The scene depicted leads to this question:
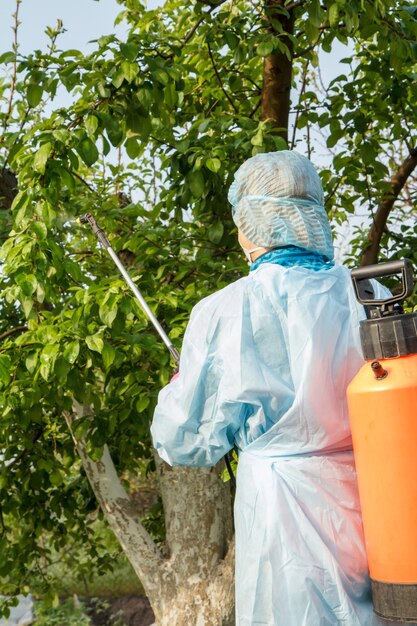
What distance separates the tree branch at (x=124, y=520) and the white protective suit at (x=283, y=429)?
2.55m

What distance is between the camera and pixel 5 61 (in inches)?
134

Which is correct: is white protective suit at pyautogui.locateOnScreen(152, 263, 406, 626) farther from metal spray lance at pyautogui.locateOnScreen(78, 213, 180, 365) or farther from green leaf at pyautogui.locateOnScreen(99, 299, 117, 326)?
green leaf at pyautogui.locateOnScreen(99, 299, 117, 326)

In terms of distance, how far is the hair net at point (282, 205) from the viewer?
2.11m

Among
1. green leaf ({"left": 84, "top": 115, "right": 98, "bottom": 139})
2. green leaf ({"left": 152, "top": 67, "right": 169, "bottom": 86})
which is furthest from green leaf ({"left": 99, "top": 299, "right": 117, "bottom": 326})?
green leaf ({"left": 152, "top": 67, "right": 169, "bottom": 86})

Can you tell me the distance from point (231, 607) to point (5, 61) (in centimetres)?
268

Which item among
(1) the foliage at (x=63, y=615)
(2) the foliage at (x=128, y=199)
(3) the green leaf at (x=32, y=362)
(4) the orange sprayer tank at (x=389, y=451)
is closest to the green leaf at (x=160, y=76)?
(2) the foliage at (x=128, y=199)

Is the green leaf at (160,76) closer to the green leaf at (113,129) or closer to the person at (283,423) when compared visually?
the green leaf at (113,129)

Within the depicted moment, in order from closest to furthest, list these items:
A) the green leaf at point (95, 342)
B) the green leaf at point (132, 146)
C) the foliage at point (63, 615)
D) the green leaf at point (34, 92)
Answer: the green leaf at point (95, 342) → the green leaf at point (34, 92) → the green leaf at point (132, 146) → the foliage at point (63, 615)

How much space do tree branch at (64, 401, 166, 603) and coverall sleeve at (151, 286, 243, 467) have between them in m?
2.50

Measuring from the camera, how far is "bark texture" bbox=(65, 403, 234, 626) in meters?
4.37

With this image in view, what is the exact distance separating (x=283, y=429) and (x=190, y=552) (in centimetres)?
267

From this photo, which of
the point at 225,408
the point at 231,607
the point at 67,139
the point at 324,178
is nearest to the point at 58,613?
the point at 231,607

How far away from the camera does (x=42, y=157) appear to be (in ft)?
10.7

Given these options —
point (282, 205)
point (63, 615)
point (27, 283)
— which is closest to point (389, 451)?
point (282, 205)
